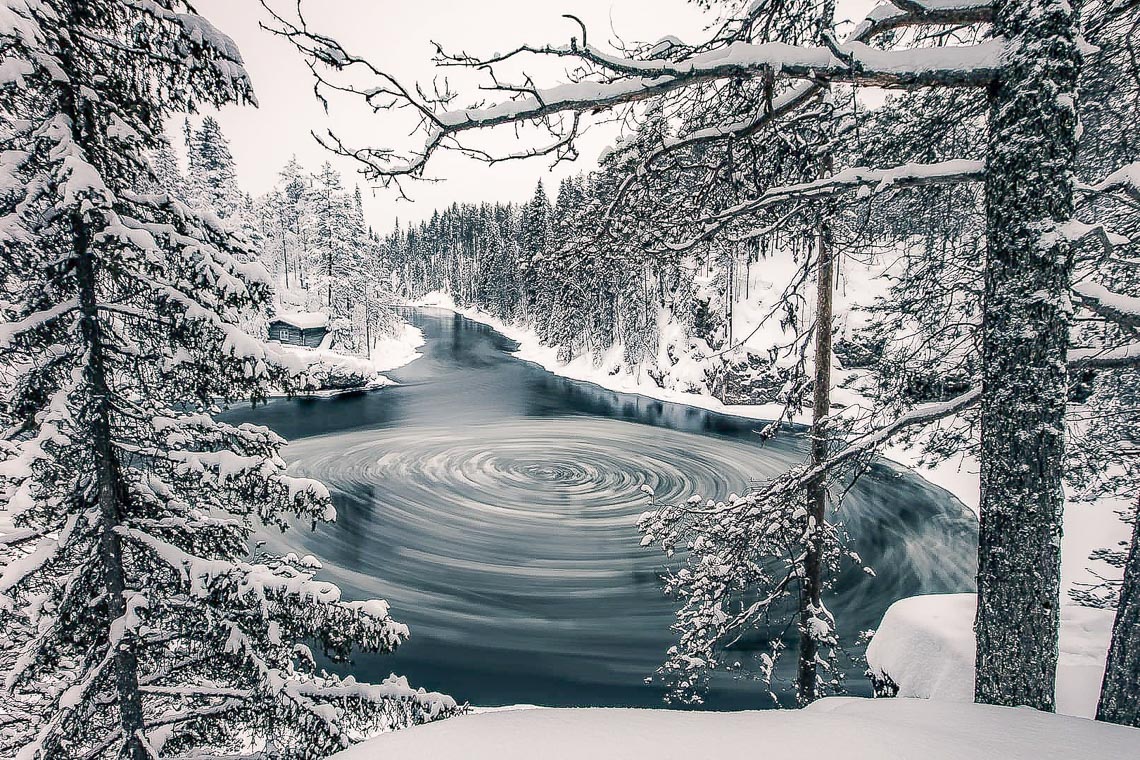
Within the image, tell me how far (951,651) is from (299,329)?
4791 cm

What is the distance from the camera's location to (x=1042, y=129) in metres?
2.56

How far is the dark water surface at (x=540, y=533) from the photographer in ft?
37.2

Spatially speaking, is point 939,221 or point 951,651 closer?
point 939,221

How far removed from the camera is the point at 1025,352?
9.00 feet

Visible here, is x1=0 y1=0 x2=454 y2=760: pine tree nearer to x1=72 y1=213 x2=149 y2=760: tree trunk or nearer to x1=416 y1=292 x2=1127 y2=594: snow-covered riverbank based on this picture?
x1=72 y1=213 x2=149 y2=760: tree trunk

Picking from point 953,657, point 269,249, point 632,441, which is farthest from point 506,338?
point 953,657

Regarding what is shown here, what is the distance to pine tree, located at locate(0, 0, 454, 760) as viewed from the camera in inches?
153

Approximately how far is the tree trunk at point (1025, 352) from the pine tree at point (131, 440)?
458cm

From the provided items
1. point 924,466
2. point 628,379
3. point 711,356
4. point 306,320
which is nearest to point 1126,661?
point 711,356

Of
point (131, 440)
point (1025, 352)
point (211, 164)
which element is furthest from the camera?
point (211, 164)

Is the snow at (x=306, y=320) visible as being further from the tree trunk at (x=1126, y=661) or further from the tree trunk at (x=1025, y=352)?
the tree trunk at (x=1126, y=661)

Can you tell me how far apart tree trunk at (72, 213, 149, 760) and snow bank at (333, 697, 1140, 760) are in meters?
3.47

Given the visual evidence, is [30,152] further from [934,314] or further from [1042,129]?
[934,314]

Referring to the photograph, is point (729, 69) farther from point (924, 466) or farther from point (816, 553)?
point (924, 466)
